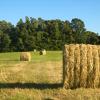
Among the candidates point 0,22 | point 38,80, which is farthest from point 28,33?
point 38,80

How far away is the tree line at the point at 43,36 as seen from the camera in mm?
89750

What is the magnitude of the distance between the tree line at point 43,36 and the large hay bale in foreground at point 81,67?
74.1m

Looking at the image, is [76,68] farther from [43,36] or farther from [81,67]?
[43,36]

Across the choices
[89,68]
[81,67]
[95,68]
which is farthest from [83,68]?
[95,68]

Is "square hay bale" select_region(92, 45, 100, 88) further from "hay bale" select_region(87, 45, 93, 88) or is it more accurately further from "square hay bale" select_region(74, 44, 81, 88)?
"square hay bale" select_region(74, 44, 81, 88)

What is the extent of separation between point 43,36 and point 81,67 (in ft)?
277

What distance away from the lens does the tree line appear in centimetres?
8975

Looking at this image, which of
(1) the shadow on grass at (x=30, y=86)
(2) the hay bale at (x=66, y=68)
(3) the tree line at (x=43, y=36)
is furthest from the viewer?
(3) the tree line at (x=43, y=36)

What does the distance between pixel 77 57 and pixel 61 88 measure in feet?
3.78

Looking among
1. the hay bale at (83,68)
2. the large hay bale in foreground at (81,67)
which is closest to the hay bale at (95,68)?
the large hay bale in foreground at (81,67)

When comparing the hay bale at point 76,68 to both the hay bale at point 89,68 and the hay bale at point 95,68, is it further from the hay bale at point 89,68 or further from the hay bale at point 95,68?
the hay bale at point 95,68

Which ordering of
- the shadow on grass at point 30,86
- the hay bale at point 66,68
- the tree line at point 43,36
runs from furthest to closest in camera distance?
the tree line at point 43,36
the shadow on grass at point 30,86
the hay bale at point 66,68

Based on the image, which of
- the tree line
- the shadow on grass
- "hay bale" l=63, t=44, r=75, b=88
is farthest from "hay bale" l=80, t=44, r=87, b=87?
the tree line

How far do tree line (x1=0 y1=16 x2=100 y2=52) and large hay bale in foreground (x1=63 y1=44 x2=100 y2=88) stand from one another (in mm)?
74142
